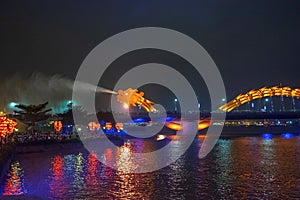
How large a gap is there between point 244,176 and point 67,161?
1814cm

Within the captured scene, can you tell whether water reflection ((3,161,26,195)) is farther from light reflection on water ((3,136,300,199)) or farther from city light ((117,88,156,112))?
city light ((117,88,156,112))

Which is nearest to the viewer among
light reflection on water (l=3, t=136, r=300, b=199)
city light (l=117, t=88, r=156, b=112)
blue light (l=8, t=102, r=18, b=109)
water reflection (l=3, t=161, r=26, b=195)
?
light reflection on water (l=3, t=136, r=300, b=199)

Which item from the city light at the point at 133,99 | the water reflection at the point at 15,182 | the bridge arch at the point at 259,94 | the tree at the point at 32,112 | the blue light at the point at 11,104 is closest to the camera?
the water reflection at the point at 15,182

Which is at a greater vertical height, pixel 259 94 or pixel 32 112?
pixel 259 94

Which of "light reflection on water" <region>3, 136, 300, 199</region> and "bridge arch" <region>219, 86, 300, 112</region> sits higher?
Answer: "bridge arch" <region>219, 86, 300, 112</region>

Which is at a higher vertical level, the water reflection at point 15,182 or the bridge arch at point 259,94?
the bridge arch at point 259,94

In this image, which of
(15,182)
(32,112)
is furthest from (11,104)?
(15,182)

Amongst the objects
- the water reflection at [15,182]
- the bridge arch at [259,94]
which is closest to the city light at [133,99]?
the bridge arch at [259,94]

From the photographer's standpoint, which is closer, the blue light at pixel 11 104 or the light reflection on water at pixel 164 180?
the light reflection on water at pixel 164 180

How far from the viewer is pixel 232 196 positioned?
1995cm

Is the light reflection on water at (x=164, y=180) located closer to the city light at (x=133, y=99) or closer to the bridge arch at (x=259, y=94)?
the city light at (x=133, y=99)

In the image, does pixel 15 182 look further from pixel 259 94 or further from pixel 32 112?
pixel 259 94

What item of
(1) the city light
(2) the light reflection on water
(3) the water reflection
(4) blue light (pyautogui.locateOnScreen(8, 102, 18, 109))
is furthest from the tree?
(3) the water reflection

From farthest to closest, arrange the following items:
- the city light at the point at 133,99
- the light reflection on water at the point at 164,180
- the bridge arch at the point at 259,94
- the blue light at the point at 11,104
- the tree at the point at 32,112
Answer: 1. the bridge arch at the point at 259,94
2. the city light at the point at 133,99
3. the blue light at the point at 11,104
4. the tree at the point at 32,112
5. the light reflection on water at the point at 164,180
